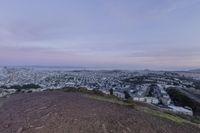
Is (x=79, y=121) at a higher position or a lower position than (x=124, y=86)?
higher

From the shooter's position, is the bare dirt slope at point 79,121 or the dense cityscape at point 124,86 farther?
the dense cityscape at point 124,86

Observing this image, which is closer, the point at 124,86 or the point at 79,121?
the point at 79,121

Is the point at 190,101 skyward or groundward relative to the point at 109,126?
groundward

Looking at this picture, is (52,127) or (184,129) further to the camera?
(184,129)

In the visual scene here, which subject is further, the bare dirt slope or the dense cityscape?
the dense cityscape

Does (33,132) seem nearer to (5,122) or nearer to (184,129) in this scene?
(5,122)

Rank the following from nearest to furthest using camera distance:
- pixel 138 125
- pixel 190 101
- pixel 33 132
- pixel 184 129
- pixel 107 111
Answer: pixel 33 132, pixel 138 125, pixel 184 129, pixel 107 111, pixel 190 101

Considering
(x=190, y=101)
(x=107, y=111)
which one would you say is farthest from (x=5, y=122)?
(x=190, y=101)

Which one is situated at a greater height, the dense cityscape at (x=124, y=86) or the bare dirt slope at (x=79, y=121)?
the bare dirt slope at (x=79, y=121)

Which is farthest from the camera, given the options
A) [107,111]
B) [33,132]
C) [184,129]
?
[107,111]

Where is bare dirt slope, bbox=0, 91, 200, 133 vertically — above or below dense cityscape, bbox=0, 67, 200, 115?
above
